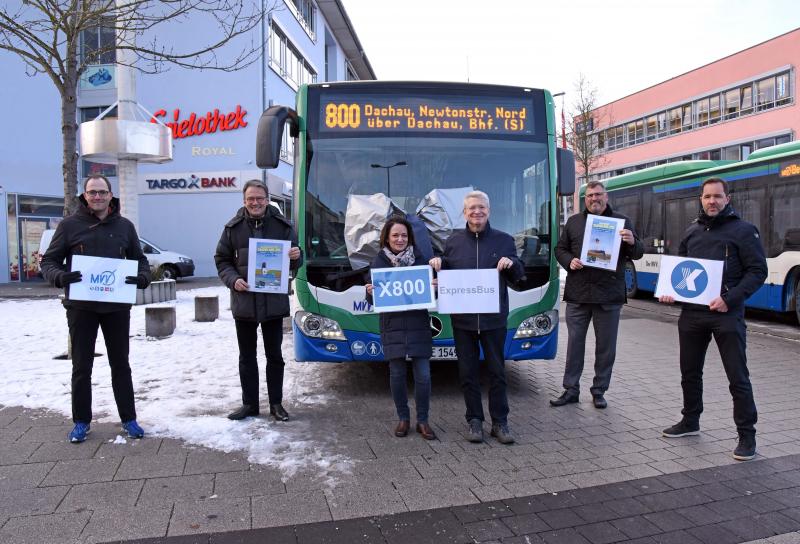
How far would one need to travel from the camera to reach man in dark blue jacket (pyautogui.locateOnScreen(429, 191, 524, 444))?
459 centimetres

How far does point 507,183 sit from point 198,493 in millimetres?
3754

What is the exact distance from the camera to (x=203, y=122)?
75.5ft

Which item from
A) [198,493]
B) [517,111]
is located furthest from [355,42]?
[198,493]

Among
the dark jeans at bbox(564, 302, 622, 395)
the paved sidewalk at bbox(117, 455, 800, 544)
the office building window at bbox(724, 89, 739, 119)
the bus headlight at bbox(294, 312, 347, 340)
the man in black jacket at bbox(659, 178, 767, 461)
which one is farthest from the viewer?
the office building window at bbox(724, 89, 739, 119)

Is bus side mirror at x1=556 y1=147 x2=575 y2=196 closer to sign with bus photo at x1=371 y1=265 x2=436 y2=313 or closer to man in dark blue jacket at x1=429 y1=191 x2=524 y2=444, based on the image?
man in dark blue jacket at x1=429 y1=191 x2=524 y2=444

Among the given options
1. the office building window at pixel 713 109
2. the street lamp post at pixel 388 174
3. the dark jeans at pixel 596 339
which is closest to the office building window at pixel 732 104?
the office building window at pixel 713 109

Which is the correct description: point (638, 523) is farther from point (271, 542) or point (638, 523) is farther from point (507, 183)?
point (507, 183)

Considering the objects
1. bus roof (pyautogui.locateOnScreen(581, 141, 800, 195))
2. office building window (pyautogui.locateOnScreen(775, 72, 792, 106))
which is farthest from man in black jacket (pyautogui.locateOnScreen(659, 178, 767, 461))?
office building window (pyautogui.locateOnScreen(775, 72, 792, 106))

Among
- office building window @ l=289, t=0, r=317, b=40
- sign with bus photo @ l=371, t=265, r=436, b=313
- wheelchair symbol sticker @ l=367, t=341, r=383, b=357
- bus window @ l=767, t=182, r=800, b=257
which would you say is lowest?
wheelchair symbol sticker @ l=367, t=341, r=383, b=357

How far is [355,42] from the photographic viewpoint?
118 feet

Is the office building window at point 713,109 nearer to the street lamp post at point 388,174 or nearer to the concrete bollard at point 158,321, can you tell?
the concrete bollard at point 158,321

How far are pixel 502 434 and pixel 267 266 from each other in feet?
7.58

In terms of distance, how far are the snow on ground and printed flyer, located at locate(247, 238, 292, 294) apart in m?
1.16

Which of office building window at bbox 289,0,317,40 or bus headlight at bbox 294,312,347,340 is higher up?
office building window at bbox 289,0,317,40
